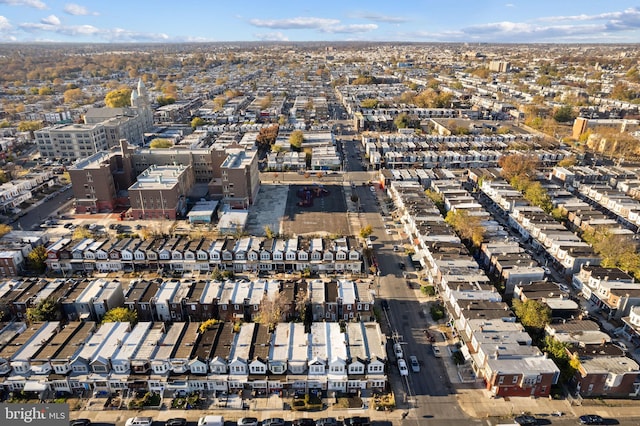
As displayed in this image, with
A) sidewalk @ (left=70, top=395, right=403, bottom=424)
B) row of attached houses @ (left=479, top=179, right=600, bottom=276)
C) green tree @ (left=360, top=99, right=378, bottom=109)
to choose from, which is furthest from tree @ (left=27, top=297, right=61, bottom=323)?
green tree @ (left=360, top=99, right=378, bottom=109)

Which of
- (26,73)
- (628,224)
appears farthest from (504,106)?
(26,73)

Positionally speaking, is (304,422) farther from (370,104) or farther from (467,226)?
(370,104)

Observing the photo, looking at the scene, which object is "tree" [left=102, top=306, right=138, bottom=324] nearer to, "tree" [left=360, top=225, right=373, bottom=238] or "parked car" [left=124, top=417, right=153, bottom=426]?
"parked car" [left=124, top=417, right=153, bottom=426]

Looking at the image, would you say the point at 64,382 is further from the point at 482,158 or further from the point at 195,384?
the point at 482,158


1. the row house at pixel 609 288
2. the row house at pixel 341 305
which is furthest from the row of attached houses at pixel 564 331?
the row house at pixel 341 305

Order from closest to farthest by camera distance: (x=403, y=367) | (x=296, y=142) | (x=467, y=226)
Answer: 1. (x=403, y=367)
2. (x=467, y=226)
3. (x=296, y=142)

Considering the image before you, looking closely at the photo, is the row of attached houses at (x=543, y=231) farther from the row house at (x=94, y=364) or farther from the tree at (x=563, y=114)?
the tree at (x=563, y=114)

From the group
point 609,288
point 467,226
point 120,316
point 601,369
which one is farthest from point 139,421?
point 609,288
